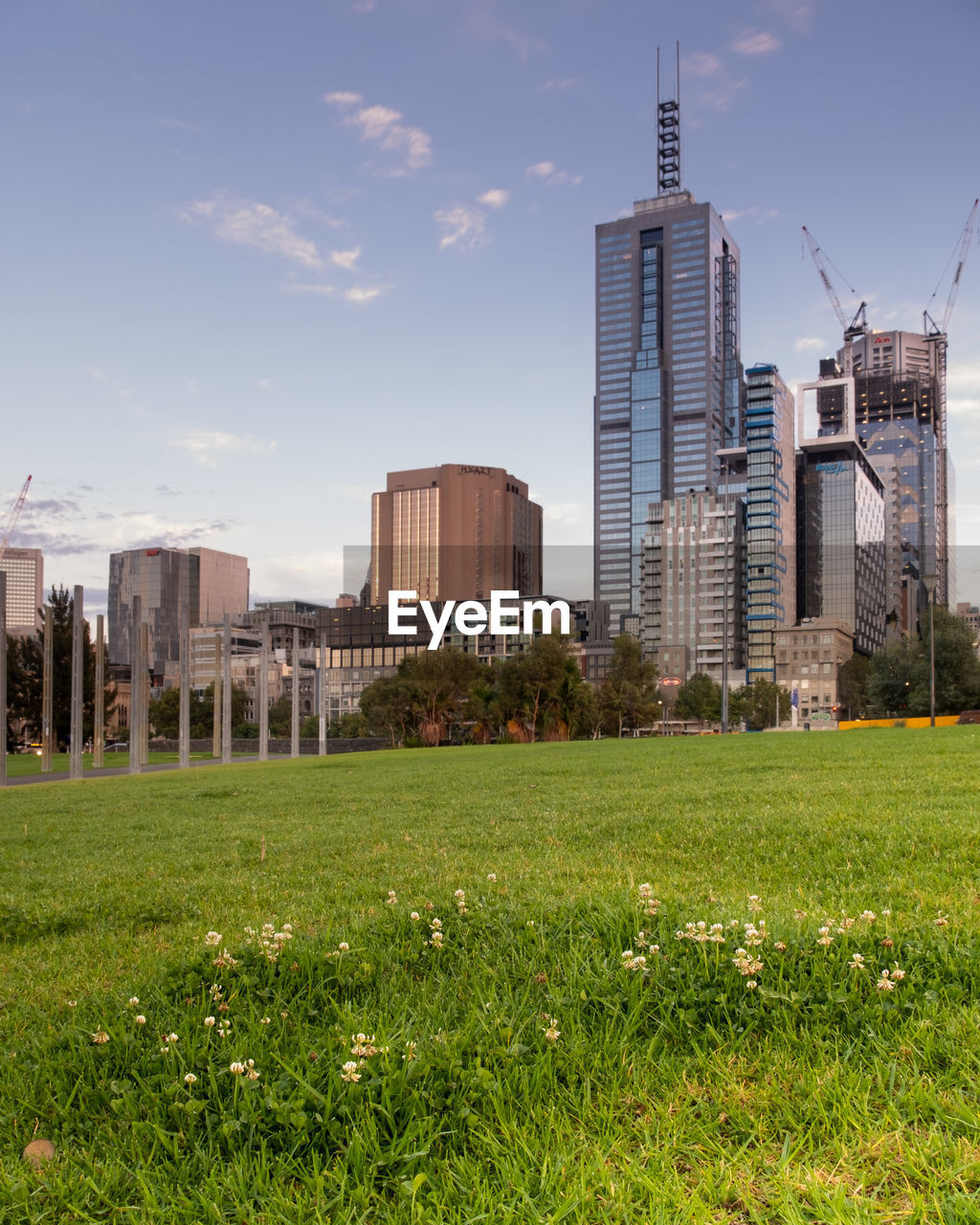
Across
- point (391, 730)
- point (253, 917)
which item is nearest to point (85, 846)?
point (253, 917)

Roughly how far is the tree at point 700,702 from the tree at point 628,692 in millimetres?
53230

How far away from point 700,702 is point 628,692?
190 feet

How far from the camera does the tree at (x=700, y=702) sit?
12412 centimetres

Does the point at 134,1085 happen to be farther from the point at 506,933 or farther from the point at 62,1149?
the point at 506,933

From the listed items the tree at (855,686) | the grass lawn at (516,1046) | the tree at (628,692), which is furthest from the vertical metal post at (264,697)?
the tree at (855,686)

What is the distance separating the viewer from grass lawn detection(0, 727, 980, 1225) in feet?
8.86

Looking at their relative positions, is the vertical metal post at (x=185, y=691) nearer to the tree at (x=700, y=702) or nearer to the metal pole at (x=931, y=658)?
the metal pole at (x=931, y=658)

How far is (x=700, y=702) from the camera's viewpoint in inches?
4943

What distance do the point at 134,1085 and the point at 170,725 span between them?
97.8m

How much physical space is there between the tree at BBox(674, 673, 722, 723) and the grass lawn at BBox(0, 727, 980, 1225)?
120501 mm

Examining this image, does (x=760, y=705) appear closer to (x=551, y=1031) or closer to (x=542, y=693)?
(x=542, y=693)

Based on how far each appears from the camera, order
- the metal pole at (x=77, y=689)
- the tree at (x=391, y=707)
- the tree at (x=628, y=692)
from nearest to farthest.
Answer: the metal pole at (x=77, y=689) < the tree at (x=391, y=707) < the tree at (x=628, y=692)

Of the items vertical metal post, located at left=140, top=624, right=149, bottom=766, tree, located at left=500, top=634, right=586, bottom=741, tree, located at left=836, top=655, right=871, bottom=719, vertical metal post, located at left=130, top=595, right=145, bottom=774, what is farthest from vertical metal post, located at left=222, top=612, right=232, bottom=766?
tree, located at left=836, top=655, right=871, bottom=719

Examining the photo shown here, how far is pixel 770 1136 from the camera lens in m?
2.88
